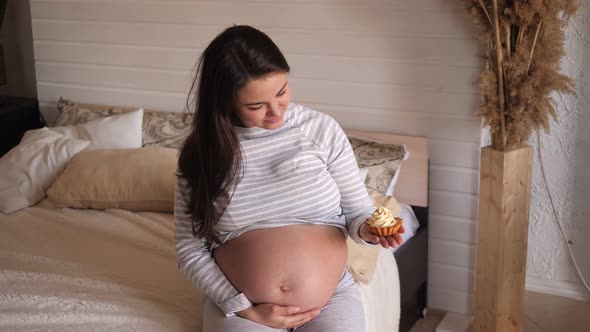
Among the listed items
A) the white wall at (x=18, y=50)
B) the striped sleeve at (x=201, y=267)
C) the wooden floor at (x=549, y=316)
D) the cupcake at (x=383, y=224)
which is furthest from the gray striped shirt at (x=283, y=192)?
the white wall at (x=18, y=50)

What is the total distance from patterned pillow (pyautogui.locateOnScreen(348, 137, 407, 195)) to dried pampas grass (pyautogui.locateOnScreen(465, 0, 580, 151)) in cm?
36

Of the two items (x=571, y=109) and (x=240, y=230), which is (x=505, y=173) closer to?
(x=571, y=109)

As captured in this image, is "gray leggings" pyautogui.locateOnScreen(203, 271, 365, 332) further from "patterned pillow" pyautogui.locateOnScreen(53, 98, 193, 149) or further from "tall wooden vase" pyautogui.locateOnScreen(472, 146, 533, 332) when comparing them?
"patterned pillow" pyautogui.locateOnScreen(53, 98, 193, 149)

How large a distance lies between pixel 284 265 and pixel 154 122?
4.85ft

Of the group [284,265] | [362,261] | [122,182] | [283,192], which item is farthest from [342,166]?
[122,182]

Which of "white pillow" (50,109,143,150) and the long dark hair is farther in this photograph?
"white pillow" (50,109,143,150)

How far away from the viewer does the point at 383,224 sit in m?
1.66

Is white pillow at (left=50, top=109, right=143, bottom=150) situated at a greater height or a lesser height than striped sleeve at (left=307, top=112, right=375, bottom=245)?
lesser

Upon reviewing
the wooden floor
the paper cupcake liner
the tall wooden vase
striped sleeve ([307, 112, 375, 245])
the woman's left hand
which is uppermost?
striped sleeve ([307, 112, 375, 245])

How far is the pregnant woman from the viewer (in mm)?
1728

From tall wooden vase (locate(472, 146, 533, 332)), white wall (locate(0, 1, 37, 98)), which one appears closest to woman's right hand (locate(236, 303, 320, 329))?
tall wooden vase (locate(472, 146, 533, 332))

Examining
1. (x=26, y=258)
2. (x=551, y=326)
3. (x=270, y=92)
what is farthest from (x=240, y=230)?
(x=551, y=326)

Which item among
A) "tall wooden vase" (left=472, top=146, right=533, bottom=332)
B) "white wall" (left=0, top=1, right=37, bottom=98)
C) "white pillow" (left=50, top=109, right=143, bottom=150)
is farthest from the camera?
"white wall" (left=0, top=1, right=37, bottom=98)

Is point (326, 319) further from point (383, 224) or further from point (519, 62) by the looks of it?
point (519, 62)
